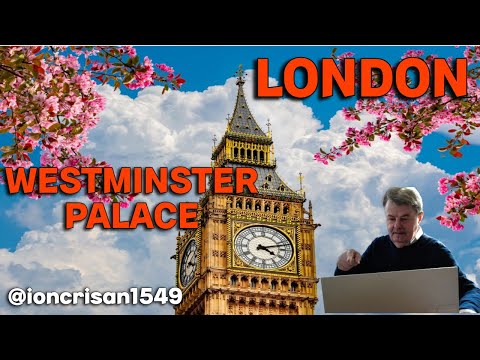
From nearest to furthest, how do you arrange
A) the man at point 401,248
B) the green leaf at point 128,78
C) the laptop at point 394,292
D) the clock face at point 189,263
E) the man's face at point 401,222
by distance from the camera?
1. the laptop at point 394,292
2. the green leaf at point 128,78
3. the man at point 401,248
4. the man's face at point 401,222
5. the clock face at point 189,263

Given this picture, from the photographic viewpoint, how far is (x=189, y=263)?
23.7 m

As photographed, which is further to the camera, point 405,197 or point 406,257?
point 405,197

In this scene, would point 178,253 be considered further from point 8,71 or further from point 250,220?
point 8,71

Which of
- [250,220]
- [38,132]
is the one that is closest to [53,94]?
[38,132]

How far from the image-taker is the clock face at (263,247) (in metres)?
25.7

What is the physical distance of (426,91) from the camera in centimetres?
1556

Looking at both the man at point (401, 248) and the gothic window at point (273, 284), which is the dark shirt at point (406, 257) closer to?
the man at point (401, 248)

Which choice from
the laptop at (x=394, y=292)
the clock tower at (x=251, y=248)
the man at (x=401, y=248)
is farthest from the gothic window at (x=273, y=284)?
the laptop at (x=394, y=292)

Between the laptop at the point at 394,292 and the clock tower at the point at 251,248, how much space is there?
6.78 metres

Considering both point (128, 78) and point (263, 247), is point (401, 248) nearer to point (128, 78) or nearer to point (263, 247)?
point (128, 78)

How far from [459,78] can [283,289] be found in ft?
36.6

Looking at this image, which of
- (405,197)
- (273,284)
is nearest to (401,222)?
(405,197)

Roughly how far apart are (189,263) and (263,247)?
3.11 meters

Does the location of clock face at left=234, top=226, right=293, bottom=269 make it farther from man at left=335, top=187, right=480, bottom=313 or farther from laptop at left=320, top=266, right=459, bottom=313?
laptop at left=320, top=266, right=459, bottom=313
